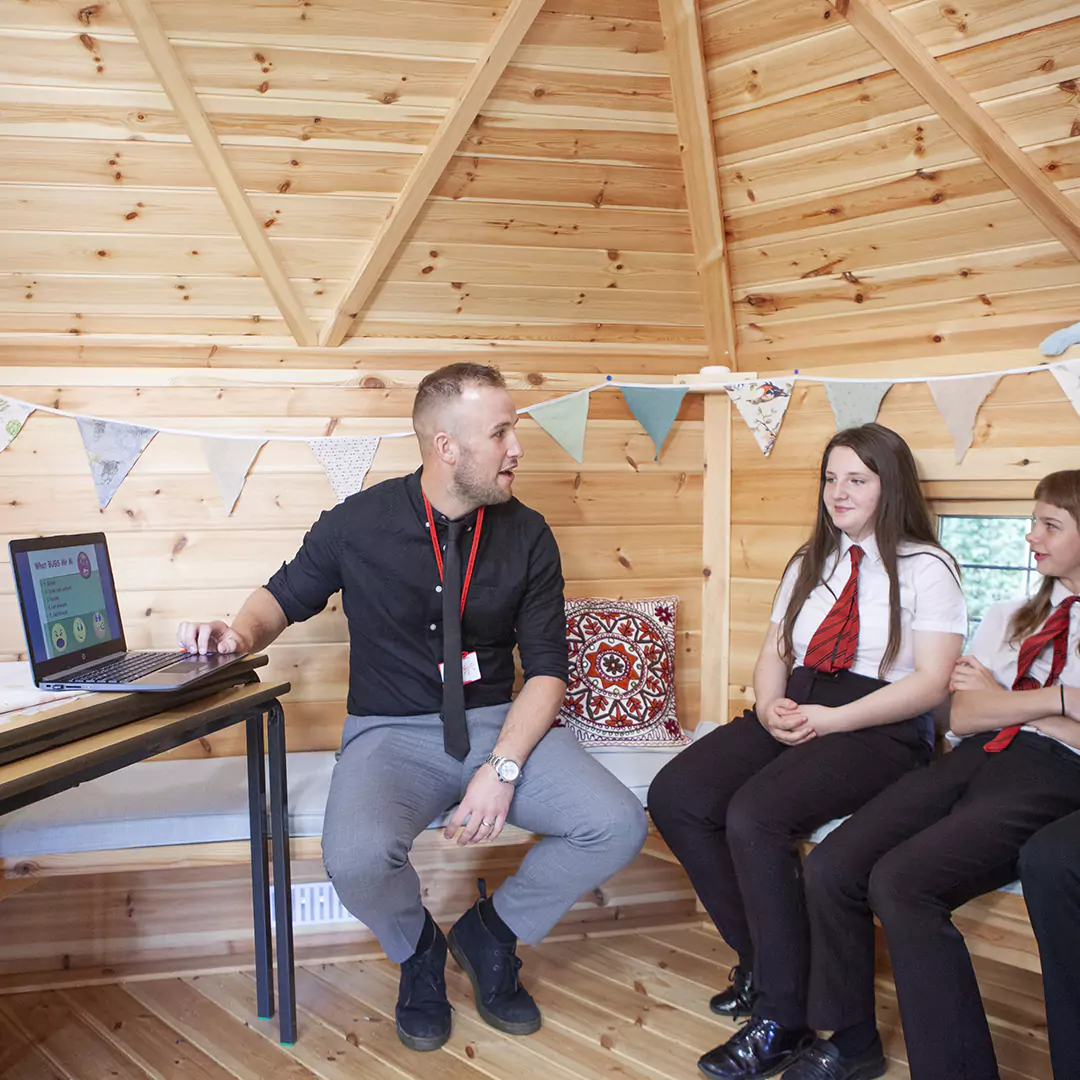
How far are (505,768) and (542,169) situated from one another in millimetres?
1519

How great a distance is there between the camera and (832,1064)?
6.22 feet

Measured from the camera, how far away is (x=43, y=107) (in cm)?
225

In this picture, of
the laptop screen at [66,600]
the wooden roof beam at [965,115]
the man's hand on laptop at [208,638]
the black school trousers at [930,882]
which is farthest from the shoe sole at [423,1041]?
the wooden roof beam at [965,115]

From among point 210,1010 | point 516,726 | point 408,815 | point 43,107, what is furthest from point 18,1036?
point 43,107

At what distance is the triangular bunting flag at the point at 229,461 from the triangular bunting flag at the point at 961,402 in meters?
1.80

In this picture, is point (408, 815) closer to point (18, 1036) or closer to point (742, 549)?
point (18, 1036)

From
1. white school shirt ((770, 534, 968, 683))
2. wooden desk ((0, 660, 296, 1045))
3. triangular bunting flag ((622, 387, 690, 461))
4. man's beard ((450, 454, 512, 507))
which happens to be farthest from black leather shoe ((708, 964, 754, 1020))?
triangular bunting flag ((622, 387, 690, 461))

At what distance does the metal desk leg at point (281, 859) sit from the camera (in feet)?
6.71

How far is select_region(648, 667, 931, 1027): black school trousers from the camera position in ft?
6.37

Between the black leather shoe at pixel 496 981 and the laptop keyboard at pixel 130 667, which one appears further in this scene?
the black leather shoe at pixel 496 981

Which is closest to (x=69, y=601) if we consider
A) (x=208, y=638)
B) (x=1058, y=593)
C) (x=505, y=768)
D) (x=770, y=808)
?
(x=208, y=638)

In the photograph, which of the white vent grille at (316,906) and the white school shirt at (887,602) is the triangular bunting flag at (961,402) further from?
the white vent grille at (316,906)

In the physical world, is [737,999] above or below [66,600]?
below

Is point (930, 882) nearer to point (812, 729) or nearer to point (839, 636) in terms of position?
point (812, 729)
